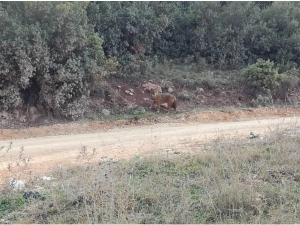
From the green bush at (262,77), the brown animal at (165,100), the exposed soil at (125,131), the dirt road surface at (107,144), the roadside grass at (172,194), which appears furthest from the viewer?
the green bush at (262,77)

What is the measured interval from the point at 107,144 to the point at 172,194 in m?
5.22

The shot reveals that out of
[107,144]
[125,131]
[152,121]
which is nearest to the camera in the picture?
[107,144]

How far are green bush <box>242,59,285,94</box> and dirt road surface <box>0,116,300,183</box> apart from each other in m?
4.17

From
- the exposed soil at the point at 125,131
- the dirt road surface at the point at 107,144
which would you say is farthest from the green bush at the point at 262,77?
the dirt road surface at the point at 107,144

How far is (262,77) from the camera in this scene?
17891 mm

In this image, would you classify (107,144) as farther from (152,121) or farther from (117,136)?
(152,121)

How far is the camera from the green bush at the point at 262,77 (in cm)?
1781

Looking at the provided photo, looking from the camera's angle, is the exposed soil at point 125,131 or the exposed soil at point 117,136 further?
the exposed soil at point 125,131

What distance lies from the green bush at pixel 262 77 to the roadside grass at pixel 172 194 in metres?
11.4

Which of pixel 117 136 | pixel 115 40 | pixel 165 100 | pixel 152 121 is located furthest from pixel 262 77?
pixel 117 136

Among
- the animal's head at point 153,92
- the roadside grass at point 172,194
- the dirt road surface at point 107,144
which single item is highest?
the roadside grass at point 172,194

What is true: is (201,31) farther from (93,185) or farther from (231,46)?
(93,185)

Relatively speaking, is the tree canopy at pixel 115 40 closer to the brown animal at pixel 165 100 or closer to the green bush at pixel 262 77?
the brown animal at pixel 165 100

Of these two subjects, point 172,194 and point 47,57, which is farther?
point 47,57
